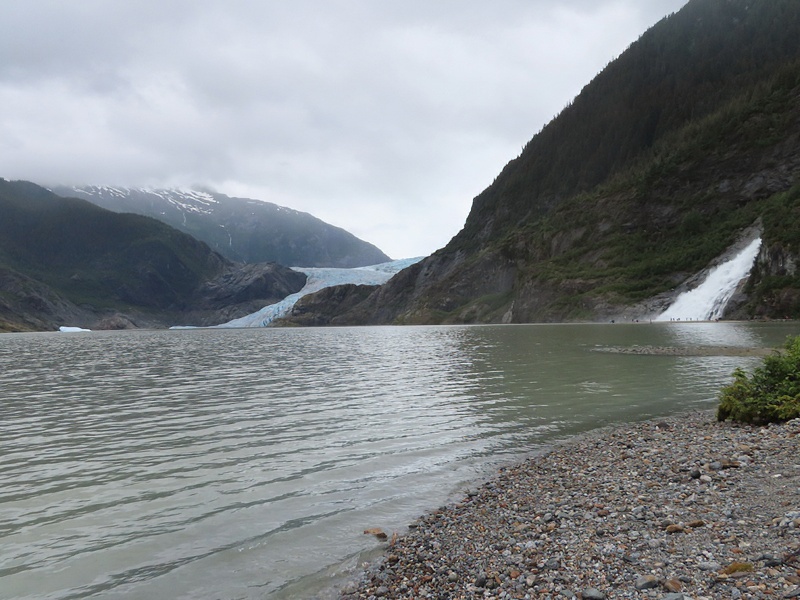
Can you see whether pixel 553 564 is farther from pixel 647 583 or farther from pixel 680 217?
pixel 680 217

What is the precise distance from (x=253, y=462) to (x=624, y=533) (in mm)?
9484

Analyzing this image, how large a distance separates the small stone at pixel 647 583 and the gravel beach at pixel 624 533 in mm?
11

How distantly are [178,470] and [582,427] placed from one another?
481 inches

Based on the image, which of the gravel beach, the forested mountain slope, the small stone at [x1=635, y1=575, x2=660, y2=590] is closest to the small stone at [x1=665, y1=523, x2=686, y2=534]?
the gravel beach

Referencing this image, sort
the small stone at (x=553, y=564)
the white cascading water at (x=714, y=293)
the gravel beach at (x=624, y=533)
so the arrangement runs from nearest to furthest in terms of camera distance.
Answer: the gravel beach at (x=624, y=533) → the small stone at (x=553, y=564) → the white cascading water at (x=714, y=293)

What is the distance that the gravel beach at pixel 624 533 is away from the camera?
5.68 m

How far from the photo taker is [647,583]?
5602 millimetres

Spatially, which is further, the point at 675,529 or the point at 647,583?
the point at 675,529

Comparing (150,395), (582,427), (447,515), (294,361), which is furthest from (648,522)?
(294,361)

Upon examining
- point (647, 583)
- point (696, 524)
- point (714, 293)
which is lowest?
point (647, 583)

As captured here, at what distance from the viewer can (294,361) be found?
44531 millimetres

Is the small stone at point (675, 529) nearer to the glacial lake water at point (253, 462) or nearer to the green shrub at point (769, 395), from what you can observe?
the glacial lake water at point (253, 462)

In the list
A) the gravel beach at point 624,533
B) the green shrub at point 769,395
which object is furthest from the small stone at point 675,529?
the green shrub at point 769,395

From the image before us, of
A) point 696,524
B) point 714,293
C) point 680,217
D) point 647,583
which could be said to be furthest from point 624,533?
point 680,217
